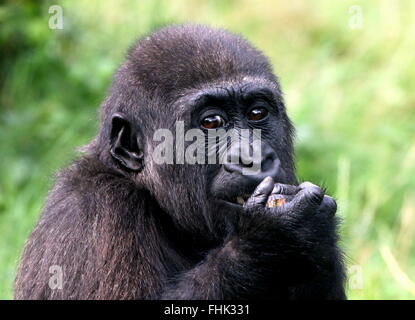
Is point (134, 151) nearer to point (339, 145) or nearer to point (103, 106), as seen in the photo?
point (103, 106)

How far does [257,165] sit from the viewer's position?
17.4 ft

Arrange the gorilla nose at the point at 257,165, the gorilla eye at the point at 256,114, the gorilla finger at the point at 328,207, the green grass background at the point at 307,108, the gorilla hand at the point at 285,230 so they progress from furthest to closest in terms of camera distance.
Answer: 1. the green grass background at the point at 307,108
2. the gorilla eye at the point at 256,114
3. the gorilla nose at the point at 257,165
4. the gorilla finger at the point at 328,207
5. the gorilla hand at the point at 285,230

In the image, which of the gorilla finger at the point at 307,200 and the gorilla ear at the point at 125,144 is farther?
the gorilla ear at the point at 125,144

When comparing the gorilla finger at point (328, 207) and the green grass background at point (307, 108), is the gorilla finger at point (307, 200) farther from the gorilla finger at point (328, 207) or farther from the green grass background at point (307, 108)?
the green grass background at point (307, 108)

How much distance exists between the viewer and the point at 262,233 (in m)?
5.06

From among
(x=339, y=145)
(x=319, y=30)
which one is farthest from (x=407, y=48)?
(x=339, y=145)

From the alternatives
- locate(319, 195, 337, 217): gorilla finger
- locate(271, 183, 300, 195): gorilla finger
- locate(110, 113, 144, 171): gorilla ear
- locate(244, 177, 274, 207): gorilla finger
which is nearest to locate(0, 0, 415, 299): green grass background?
locate(110, 113, 144, 171): gorilla ear

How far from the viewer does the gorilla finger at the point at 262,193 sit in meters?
5.10

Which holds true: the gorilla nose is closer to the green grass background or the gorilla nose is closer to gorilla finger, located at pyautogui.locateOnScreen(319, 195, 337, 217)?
gorilla finger, located at pyautogui.locateOnScreen(319, 195, 337, 217)

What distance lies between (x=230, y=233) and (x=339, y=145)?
17.6 feet

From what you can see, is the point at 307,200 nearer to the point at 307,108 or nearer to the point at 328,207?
the point at 328,207

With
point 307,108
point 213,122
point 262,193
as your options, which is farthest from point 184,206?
point 307,108

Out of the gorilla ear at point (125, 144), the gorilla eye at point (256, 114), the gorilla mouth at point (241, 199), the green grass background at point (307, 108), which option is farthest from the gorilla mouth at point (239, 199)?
the green grass background at point (307, 108)

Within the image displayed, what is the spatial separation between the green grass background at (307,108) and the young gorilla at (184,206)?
1.77 m
